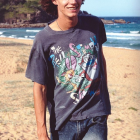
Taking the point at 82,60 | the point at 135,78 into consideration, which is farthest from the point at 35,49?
the point at 135,78

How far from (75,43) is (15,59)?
508 inches

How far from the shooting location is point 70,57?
1.89 metres

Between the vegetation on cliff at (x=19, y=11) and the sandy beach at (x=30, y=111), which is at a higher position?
the sandy beach at (x=30, y=111)

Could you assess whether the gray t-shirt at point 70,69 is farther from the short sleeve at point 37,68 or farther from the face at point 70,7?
the face at point 70,7

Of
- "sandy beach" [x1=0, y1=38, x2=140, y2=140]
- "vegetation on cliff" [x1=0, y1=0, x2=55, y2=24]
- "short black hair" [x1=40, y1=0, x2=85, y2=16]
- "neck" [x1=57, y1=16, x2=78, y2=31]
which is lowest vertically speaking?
"vegetation on cliff" [x1=0, y1=0, x2=55, y2=24]

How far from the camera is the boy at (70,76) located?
188 cm

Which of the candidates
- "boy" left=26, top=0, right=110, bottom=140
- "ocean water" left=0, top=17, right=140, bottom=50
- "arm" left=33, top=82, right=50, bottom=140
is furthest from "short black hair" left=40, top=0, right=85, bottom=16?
"ocean water" left=0, top=17, right=140, bottom=50

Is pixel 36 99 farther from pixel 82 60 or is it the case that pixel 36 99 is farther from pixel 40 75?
pixel 82 60

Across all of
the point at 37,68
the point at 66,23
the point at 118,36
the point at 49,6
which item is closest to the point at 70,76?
the point at 37,68

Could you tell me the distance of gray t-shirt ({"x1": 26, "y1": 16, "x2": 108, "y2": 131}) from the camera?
187cm

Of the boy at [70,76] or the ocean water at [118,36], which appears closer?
the boy at [70,76]

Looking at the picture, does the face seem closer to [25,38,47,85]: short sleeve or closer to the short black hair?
the short black hair

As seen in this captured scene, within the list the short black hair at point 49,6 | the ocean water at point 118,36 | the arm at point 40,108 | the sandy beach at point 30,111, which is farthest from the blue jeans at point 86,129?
the ocean water at point 118,36

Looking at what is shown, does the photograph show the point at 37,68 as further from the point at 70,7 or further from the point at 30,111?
the point at 30,111
